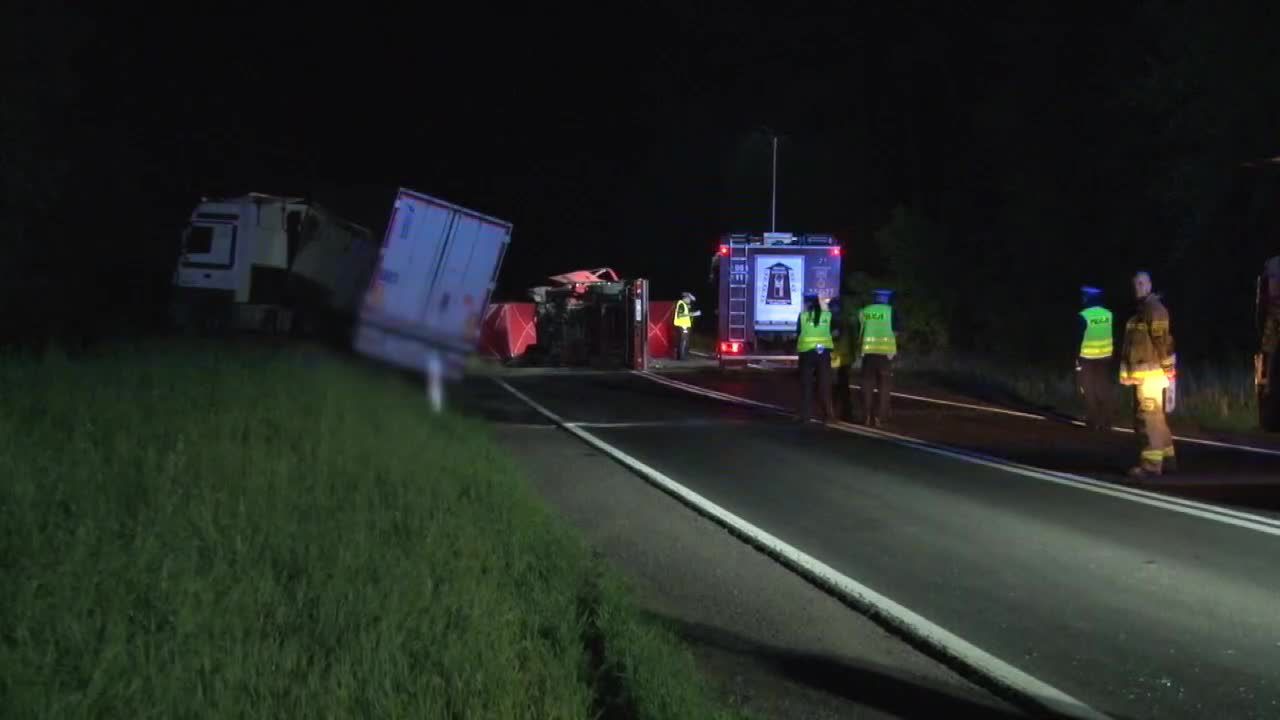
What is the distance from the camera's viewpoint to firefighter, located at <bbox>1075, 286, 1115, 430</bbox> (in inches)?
609

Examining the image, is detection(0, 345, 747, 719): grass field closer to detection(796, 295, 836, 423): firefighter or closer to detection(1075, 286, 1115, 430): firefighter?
detection(796, 295, 836, 423): firefighter

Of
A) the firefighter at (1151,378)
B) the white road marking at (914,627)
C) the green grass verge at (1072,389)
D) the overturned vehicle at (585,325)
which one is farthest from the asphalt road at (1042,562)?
the overturned vehicle at (585,325)

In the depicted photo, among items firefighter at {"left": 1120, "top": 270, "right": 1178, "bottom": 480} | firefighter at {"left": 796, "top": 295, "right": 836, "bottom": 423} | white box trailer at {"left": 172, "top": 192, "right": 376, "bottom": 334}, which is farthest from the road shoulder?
white box trailer at {"left": 172, "top": 192, "right": 376, "bottom": 334}

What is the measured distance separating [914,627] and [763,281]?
22343mm

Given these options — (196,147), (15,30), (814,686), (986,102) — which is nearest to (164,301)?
(15,30)

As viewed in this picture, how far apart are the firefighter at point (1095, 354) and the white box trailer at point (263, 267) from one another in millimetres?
18527

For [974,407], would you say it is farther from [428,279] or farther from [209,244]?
[209,244]

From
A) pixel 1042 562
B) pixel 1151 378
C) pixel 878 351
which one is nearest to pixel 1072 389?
pixel 878 351

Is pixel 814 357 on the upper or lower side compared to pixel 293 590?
upper

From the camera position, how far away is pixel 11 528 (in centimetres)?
A: 657

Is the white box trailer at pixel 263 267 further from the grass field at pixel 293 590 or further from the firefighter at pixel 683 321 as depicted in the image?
the grass field at pixel 293 590

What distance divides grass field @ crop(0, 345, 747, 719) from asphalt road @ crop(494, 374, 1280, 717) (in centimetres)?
174

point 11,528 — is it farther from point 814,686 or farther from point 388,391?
point 388,391

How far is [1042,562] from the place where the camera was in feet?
26.9
